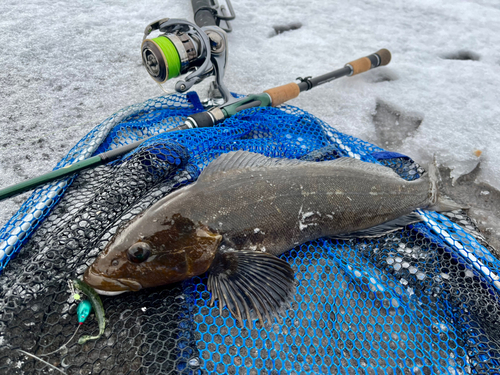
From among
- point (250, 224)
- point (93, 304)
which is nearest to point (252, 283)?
point (250, 224)

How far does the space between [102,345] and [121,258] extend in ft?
1.61

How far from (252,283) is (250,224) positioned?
39 cm

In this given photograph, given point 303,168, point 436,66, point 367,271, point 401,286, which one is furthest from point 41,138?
point 436,66

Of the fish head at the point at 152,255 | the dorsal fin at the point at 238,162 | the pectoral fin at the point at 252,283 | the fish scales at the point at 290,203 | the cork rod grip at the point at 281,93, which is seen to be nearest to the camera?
the fish head at the point at 152,255

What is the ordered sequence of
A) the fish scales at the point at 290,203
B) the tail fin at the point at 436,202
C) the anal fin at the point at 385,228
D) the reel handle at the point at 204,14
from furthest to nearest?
the reel handle at the point at 204,14
the tail fin at the point at 436,202
the anal fin at the point at 385,228
the fish scales at the point at 290,203

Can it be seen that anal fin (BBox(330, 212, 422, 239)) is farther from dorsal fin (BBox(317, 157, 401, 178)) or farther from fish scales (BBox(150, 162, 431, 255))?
dorsal fin (BBox(317, 157, 401, 178))

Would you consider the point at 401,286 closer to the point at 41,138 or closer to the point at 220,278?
the point at 220,278

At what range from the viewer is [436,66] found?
5.29 m

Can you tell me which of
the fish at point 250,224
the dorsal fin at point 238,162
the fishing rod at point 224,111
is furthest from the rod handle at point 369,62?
the dorsal fin at point 238,162

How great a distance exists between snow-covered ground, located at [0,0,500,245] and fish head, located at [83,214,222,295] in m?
1.60

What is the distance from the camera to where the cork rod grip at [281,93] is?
385 cm

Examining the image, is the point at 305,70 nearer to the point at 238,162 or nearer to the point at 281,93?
the point at 281,93

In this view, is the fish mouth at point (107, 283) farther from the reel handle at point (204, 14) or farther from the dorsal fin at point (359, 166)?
the reel handle at point (204, 14)

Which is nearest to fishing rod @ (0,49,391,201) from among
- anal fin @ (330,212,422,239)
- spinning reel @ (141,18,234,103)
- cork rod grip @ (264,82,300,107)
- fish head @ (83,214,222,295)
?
cork rod grip @ (264,82,300,107)
